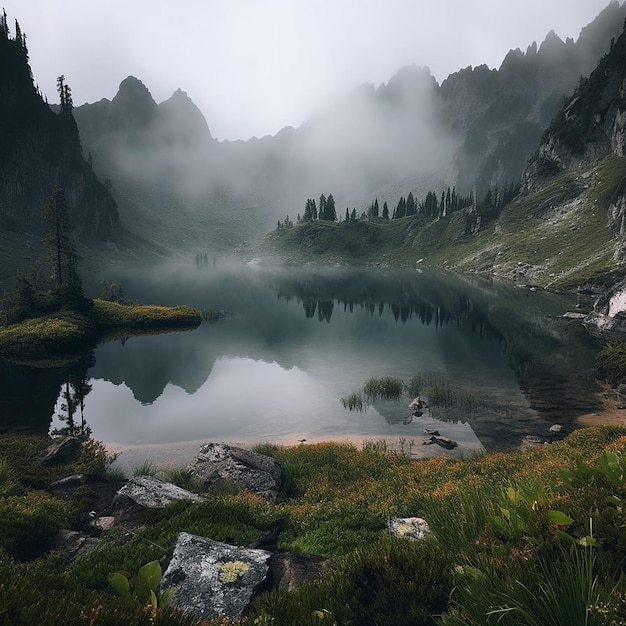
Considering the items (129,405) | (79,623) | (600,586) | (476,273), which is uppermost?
(476,273)

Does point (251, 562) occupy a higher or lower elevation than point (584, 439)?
higher

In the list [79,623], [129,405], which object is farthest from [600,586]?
[129,405]

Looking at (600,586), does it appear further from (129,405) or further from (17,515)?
(129,405)

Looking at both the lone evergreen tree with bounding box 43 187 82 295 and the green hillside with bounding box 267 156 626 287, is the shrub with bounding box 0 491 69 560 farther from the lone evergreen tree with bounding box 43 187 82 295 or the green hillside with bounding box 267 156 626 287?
the green hillside with bounding box 267 156 626 287

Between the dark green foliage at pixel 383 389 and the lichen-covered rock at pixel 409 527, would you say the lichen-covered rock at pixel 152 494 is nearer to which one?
the lichen-covered rock at pixel 409 527

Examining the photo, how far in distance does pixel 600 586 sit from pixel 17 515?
14446 mm

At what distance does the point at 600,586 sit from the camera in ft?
12.1

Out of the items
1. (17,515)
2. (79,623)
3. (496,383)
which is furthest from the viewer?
(496,383)

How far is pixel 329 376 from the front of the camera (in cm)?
4484

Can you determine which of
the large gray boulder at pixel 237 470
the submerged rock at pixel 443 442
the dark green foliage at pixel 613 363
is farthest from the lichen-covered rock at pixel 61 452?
the dark green foliage at pixel 613 363

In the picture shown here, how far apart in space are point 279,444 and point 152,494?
14.3 meters

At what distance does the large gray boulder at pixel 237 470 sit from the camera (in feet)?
63.2

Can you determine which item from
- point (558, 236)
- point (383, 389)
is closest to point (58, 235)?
point (383, 389)

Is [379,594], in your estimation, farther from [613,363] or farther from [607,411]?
[613,363]
